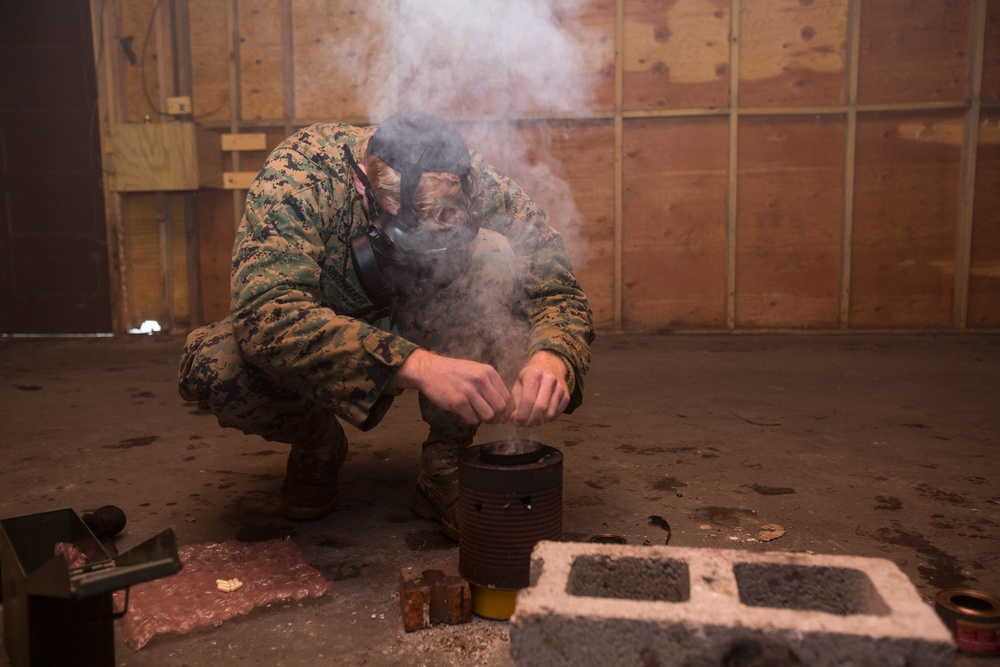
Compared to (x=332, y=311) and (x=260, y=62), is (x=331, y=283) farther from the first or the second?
(x=260, y=62)

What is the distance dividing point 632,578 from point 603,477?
1.07 meters

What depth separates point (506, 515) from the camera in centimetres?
137

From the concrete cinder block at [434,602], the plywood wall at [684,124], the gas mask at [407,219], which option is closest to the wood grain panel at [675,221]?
the plywood wall at [684,124]

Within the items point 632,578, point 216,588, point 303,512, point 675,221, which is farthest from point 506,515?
point 675,221

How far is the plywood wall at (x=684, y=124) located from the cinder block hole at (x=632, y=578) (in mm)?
3782

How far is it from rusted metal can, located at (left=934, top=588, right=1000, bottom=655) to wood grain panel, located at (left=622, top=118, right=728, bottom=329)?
352 cm

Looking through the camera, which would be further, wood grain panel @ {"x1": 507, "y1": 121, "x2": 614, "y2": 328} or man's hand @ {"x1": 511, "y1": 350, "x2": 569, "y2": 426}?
wood grain panel @ {"x1": 507, "y1": 121, "x2": 614, "y2": 328}

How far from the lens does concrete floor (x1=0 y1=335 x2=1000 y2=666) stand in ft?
4.66

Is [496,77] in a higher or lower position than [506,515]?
higher

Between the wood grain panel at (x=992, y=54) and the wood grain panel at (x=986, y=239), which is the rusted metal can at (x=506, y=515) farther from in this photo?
the wood grain panel at (x=992, y=54)

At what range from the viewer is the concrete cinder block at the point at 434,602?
1354 millimetres

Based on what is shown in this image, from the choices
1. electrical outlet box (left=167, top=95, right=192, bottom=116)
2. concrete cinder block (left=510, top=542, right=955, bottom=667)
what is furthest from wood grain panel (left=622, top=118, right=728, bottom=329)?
concrete cinder block (left=510, top=542, right=955, bottom=667)

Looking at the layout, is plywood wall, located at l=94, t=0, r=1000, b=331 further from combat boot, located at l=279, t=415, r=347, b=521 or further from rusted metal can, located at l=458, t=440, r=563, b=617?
rusted metal can, located at l=458, t=440, r=563, b=617

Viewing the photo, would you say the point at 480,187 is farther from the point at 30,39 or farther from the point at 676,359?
the point at 30,39
